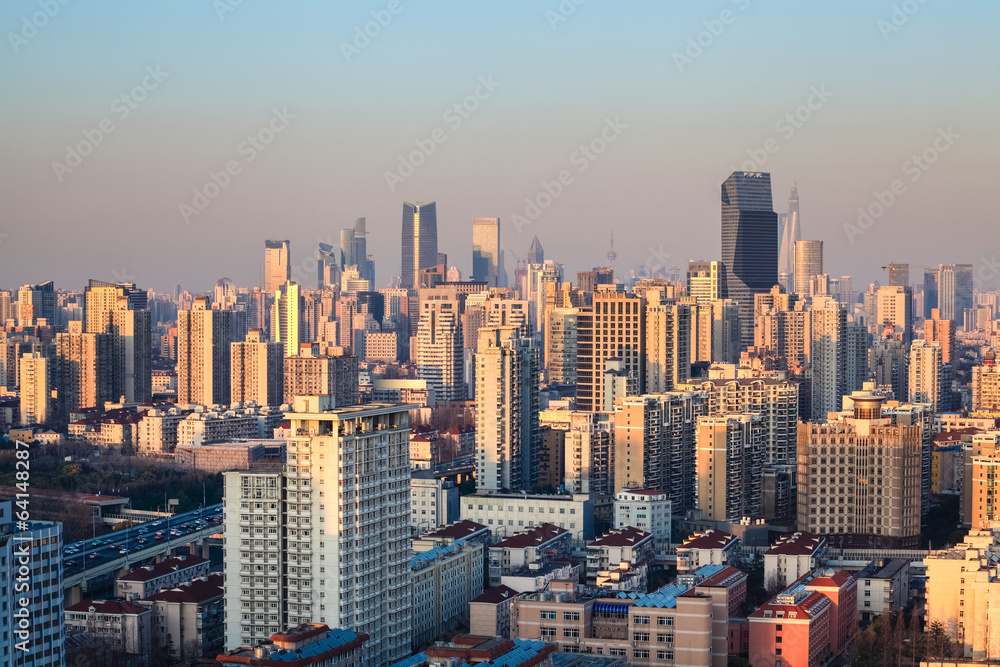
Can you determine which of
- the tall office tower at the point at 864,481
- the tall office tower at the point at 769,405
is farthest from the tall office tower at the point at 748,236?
the tall office tower at the point at 864,481

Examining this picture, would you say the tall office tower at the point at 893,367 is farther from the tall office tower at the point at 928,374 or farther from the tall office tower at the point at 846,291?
the tall office tower at the point at 846,291

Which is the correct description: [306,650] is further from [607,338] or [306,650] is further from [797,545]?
[607,338]

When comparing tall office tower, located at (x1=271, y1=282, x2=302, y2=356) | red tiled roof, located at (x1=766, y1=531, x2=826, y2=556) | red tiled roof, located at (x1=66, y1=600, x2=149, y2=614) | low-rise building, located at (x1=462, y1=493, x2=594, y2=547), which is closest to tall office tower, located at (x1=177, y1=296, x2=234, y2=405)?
tall office tower, located at (x1=271, y1=282, x2=302, y2=356)

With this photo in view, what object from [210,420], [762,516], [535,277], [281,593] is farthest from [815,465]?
[535,277]

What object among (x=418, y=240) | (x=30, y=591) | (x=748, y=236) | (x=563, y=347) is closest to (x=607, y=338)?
(x=563, y=347)

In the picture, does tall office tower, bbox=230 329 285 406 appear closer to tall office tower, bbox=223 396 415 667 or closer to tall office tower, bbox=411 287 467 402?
tall office tower, bbox=411 287 467 402

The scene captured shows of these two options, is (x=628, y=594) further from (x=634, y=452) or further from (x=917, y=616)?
(x=634, y=452)
